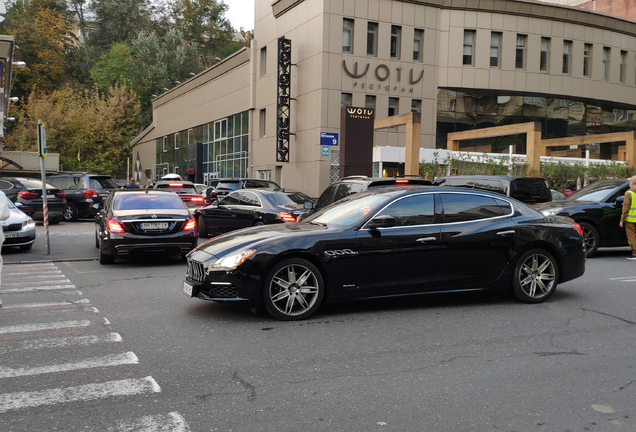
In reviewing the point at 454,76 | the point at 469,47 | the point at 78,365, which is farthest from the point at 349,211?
the point at 469,47

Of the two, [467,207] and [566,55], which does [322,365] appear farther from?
[566,55]

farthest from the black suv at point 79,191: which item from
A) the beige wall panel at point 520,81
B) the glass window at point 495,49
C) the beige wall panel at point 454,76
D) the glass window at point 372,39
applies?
the beige wall panel at point 520,81

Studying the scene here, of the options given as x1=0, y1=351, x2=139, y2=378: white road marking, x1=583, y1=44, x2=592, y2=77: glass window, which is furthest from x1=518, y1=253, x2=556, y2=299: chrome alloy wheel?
x1=583, y1=44, x2=592, y2=77: glass window

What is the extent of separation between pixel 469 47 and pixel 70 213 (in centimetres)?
2371

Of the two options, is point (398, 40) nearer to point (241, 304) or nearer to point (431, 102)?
point (431, 102)

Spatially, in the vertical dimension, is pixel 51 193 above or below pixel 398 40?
below

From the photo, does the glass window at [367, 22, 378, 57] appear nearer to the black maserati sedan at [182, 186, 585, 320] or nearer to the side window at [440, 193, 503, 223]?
the black maserati sedan at [182, 186, 585, 320]

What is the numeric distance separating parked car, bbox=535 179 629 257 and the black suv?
1720 cm

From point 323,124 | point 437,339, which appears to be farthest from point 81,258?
point 323,124

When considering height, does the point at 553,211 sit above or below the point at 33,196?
above

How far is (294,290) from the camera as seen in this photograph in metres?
6.77

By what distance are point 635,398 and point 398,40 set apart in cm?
3129

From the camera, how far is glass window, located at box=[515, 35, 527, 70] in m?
36.3

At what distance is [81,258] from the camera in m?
12.7
